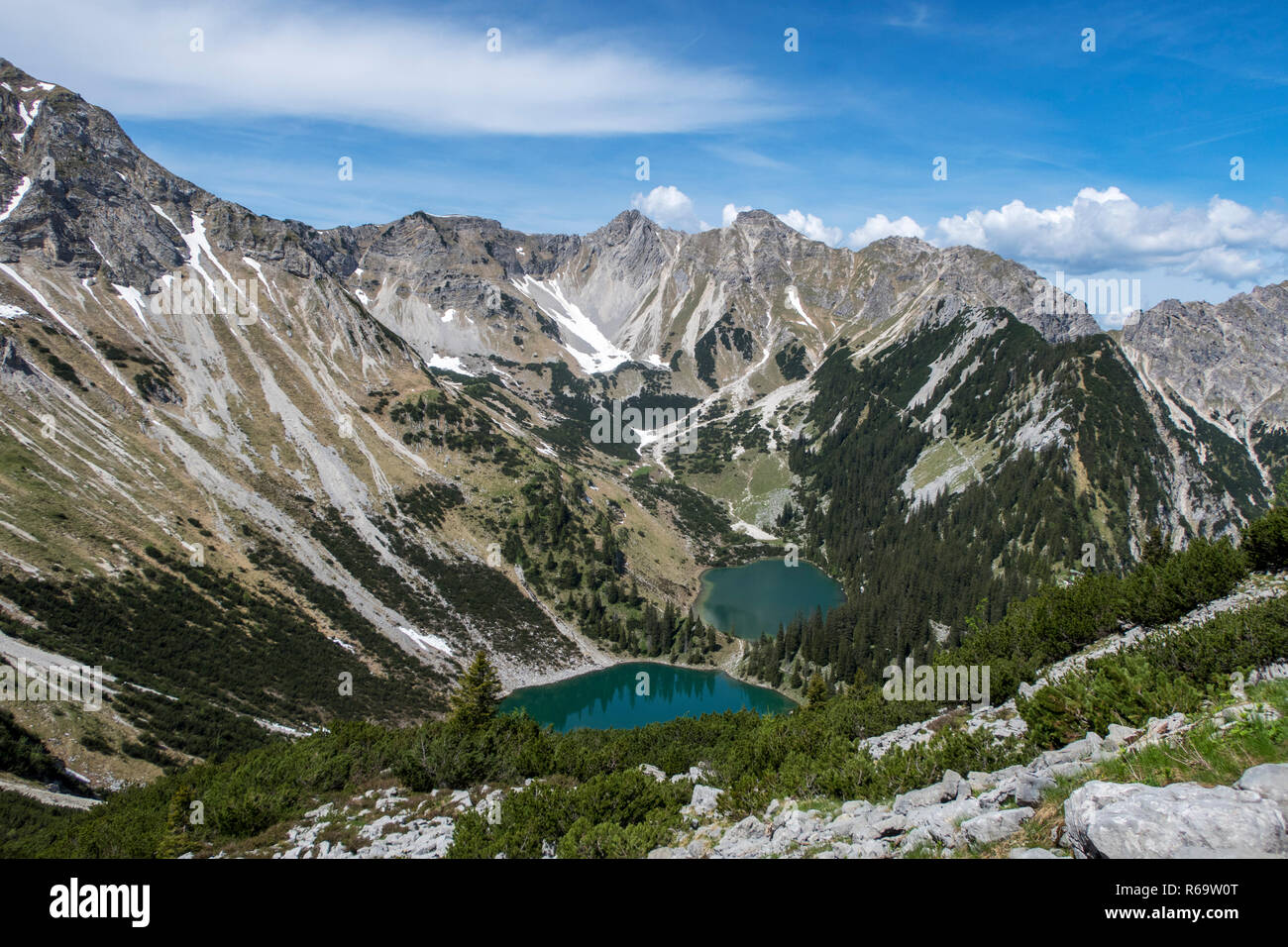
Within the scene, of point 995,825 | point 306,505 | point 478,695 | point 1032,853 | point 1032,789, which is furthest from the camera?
point 306,505

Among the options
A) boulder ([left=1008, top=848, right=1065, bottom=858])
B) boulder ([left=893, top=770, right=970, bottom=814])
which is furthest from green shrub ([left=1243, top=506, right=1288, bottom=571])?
boulder ([left=1008, top=848, right=1065, bottom=858])

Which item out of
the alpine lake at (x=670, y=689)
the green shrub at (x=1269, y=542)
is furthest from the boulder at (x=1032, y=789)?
the alpine lake at (x=670, y=689)

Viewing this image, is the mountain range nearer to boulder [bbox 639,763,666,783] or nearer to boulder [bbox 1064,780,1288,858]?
boulder [bbox 639,763,666,783]

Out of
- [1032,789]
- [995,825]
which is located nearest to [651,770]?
[1032,789]

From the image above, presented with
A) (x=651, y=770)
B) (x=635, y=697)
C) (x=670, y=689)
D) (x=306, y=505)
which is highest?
(x=306, y=505)

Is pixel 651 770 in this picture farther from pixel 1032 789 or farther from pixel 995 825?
pixel 995 825

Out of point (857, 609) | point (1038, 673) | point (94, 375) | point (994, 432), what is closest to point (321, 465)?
point (94, 375)

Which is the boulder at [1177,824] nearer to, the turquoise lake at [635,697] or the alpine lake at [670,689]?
the alpine lake at [670,689]
